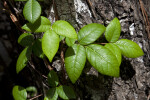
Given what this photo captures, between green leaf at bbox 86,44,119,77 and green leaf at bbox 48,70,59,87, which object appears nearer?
green leaf at bbox 86,44,119,77

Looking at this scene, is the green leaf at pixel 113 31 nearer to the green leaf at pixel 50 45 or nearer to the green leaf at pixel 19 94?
the green leaf at pixel 50 45

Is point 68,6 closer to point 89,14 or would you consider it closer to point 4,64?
point 89,14

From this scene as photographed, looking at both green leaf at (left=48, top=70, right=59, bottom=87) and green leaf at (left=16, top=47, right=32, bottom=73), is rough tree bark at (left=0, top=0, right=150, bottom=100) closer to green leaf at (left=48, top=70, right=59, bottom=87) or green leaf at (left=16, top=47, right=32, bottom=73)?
green leaf at (left=48, top=70, right=59, bottom=87)

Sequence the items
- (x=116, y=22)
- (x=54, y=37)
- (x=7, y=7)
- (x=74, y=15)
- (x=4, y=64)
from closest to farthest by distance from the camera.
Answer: (x=54, y=37), (x=116, y=22), (x=74, y=15), (x=7, y=7), (x=4, y=64)

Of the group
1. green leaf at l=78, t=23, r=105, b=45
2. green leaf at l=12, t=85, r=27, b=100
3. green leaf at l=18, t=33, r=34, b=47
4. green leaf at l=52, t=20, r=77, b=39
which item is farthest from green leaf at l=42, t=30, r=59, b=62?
green leaf at l=12, t=85, r=27, b=100

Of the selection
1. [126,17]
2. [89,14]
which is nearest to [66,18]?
[89,14]

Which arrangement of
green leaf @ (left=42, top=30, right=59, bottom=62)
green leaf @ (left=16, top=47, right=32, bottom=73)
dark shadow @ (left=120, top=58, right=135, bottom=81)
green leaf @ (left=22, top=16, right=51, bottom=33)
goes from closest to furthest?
green leaf @ (left=42, top=30, right=59, bottom=62) → green leaf @ (left=22, top=16, right=51, bottom=33) → green leaf @ (left=16, top=47, right=32, bottom=73) → dark shadow @ (left=120, top=58, right=135, bottom=81)

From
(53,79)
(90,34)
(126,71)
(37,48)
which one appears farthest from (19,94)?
(126,71)
